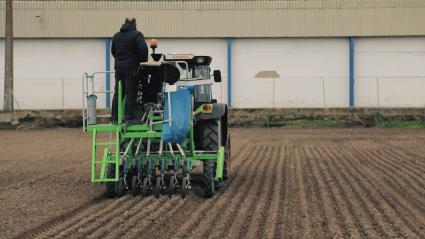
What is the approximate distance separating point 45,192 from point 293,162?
706 cm

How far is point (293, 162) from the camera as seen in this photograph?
741 inches

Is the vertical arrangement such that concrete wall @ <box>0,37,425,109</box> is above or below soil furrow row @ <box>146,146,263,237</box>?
above

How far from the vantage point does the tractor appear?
12.7m

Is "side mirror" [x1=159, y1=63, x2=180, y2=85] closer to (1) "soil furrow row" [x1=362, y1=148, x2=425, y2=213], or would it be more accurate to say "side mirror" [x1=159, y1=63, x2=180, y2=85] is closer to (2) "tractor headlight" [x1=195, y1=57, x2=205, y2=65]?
(2) "tractor headlight" [x1=195, y1=57, x2=205, y2=65]

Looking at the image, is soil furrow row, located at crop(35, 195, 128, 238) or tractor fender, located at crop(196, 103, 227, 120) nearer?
soil furrow row, located at crop(35, 195, 128, 238)

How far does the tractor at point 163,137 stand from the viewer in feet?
41.7

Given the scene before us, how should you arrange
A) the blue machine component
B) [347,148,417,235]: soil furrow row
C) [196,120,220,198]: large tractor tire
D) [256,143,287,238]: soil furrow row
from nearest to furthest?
1. [256,143,287,238]: soil furrow row
2. [347,148,417,235]: soil furrow row
3. the blue machine component
4. [196,120,220,198]: large tractor tire

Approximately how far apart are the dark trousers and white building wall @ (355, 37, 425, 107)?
85.3 feet

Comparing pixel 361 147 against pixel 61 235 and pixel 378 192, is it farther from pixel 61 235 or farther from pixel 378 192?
pixel 61 235

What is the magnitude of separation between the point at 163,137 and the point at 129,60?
1.62m

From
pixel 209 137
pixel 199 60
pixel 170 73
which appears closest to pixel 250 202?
pixel 209 137

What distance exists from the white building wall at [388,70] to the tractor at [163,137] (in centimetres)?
2501

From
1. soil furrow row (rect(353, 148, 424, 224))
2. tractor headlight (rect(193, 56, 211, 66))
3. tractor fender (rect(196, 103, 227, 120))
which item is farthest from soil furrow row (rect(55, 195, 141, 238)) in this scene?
soil furrow row (rect(353, 148, 424, 224))

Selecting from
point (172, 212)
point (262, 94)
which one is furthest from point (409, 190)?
point (262, 94)
